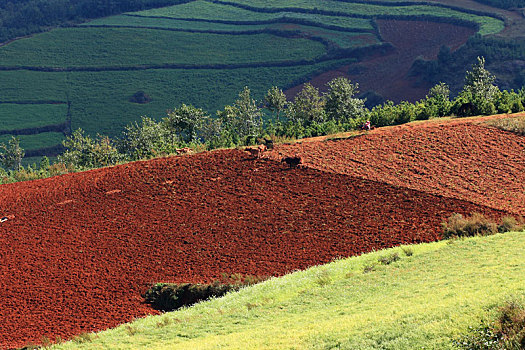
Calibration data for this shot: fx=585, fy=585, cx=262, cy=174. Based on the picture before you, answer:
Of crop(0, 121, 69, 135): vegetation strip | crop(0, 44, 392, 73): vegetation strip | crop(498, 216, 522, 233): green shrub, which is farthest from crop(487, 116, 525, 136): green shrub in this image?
Result: crop(0, 44, 392, 73): vegetation strip

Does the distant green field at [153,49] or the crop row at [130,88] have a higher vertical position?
the distant green field at [153,49]

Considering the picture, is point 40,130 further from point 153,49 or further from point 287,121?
point 287,121

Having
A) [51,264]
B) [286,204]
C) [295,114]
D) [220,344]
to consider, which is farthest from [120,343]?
[295,114]

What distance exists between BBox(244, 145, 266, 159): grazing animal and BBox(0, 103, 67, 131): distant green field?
89831 mm

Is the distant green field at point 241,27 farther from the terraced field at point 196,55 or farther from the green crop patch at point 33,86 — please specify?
the green crop patch at point 33,86

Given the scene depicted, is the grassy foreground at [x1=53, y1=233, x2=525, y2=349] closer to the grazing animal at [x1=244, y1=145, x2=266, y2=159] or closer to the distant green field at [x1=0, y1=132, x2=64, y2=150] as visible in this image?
the grazing animal at [x1=244, y1=145, x2=266, y2=159]

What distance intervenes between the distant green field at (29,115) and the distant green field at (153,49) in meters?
20.1

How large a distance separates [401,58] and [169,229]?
119 metres

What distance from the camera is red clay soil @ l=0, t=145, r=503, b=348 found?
907 inches

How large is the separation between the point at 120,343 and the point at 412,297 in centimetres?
855

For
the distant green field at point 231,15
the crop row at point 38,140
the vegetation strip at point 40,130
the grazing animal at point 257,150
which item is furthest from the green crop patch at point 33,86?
the grazing animal at point 257,150

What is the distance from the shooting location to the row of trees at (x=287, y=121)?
144 ft

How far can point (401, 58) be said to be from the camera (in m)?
138

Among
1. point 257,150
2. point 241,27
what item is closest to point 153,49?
point 241,27
